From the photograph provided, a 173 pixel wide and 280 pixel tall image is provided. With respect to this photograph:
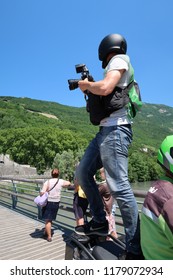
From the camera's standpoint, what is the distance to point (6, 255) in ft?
17.8

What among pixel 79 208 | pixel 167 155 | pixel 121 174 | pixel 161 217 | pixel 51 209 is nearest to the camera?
pixel 161 217

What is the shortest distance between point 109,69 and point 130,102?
1.11ft

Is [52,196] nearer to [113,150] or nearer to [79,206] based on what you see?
[79,206]

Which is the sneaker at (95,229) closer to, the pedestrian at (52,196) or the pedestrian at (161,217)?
the pedestrian at (161,217)

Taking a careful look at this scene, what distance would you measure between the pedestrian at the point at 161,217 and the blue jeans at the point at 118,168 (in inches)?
19.4

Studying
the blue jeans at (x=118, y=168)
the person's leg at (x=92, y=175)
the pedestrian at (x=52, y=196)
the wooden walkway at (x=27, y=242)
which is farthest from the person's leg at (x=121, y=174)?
the pedestrian at (x=52, y=196)

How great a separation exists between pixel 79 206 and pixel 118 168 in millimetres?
3491

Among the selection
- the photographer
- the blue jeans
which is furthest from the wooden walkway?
the blue jeans

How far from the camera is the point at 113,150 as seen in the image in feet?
9.02

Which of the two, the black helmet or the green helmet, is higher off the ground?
the black helmet

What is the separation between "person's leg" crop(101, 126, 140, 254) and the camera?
2652mm

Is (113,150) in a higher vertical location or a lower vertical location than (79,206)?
higher

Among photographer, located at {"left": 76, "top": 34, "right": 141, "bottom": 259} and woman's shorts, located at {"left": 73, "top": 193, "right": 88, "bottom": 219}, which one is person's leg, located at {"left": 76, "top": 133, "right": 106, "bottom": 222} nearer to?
photographer, located at {"left": 76, "top": 34, "right": 141, "bottom": 259}

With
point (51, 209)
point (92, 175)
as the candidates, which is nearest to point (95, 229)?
point (92, 175)
